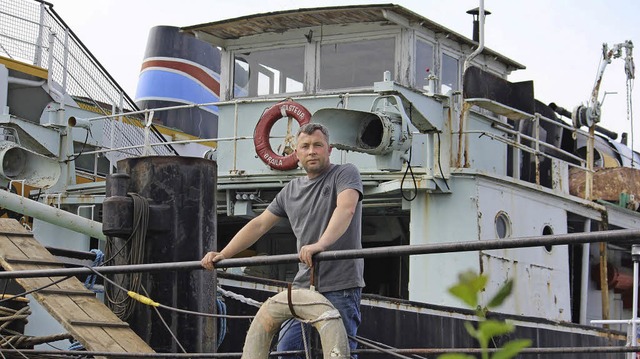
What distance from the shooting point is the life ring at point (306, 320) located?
3.84m

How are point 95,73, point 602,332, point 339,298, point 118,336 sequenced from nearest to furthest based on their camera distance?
point 339,298 < point 118,336 < point 602,332 < point 95,73

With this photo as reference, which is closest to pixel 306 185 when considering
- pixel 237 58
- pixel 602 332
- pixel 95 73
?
pixel 602 332

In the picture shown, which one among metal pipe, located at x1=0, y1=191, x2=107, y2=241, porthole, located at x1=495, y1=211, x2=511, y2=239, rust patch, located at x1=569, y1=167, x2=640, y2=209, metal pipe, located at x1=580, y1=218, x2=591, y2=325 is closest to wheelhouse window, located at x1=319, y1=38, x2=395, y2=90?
porthole, located at x1=495, y1=211, x2=511, y2=239

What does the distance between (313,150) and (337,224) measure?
0.42 m

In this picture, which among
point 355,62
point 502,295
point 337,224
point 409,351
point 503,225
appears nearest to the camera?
point 502,295

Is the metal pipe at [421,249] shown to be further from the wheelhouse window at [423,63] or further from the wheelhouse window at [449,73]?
the wheelhouse window at [449,73]

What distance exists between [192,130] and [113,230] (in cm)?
1142

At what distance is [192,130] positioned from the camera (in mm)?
17266

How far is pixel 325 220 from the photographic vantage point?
447cm

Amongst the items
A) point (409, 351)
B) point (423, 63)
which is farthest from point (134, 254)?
point (423, 63)

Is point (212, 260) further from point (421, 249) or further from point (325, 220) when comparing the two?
point (421, 249)

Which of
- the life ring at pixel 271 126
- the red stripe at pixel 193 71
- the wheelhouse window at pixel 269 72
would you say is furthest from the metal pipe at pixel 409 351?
the red stripe at pixel 193 71

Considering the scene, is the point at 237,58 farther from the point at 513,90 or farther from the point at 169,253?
the point at 169,253

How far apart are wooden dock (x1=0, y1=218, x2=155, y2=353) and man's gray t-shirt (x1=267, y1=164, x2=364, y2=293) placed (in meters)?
1.48
